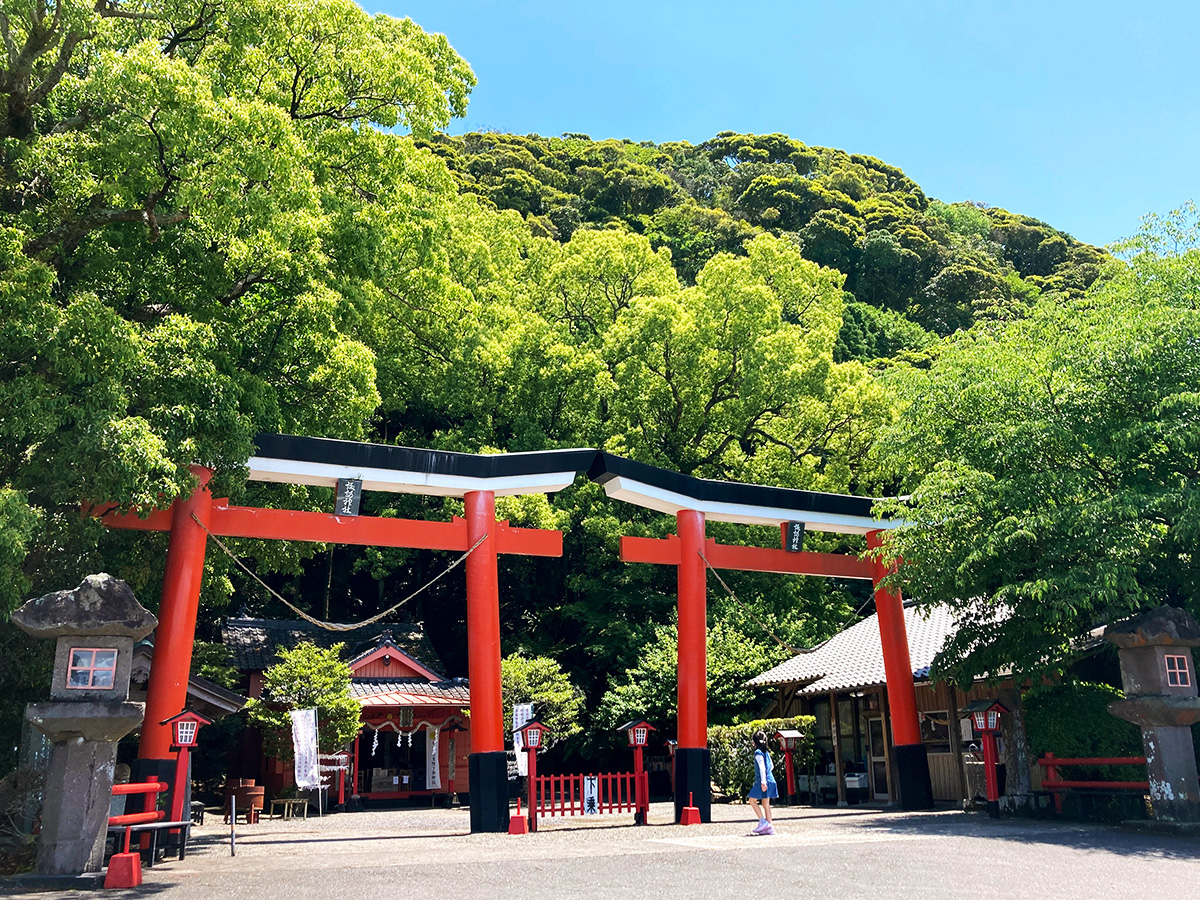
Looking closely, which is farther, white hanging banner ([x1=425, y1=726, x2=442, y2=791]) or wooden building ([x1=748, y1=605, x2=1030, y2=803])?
white hanging banner ([x1=425, y1=726, x2=442, y2=791])

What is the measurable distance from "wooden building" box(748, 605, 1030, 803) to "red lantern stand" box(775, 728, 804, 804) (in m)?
0.79

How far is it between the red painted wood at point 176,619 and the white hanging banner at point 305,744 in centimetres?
659

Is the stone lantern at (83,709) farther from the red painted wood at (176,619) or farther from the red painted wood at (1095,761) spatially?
the red painted wood at (1095,761)

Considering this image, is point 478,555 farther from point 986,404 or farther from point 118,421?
point 986,404

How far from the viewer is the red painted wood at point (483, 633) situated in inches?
523

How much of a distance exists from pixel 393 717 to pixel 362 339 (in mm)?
9577

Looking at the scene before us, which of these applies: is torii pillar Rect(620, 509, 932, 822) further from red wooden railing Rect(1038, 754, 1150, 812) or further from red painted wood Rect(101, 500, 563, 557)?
red wooden railing Rect(1038, 754, 1150, 812)

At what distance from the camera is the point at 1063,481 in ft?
38.9

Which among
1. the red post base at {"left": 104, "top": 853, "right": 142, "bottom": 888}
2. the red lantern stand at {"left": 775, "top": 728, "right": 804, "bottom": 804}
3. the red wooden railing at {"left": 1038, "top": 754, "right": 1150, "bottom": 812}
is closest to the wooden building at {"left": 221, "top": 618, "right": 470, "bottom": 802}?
the red lantern stand at {"left": 775, "top": 728, "right": 804, "bottom": 804}

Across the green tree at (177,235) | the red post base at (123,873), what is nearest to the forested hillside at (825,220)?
the green tree at (177,235)

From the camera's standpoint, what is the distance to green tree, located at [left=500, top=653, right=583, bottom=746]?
67.5 ft

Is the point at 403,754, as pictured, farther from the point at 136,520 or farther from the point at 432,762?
the point at 136,520

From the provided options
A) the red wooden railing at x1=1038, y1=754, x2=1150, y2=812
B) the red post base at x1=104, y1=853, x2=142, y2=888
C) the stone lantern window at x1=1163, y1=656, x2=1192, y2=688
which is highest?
the stone lantern window at x1=1163, y1=656, x2=1192, y2=688

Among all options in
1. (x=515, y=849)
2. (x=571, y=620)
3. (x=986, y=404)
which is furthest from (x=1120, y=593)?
(x=571, y=620)
